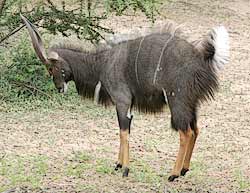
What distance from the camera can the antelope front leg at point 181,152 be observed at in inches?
236

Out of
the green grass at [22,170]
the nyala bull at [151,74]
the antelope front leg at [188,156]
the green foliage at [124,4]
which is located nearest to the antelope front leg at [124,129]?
the nyala bull at [151,74]

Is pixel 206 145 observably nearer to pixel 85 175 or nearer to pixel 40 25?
pixel 85 175

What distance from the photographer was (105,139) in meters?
7.45

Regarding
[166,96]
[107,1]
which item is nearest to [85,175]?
[166,96]

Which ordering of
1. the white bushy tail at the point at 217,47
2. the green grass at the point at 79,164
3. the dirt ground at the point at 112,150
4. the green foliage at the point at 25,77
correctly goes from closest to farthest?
the white bushy tail at the point at 217,47 → the dirt ground at the point at 112,150 → the green grass at the point at 79,164 → the green foliage at the point at 25,77

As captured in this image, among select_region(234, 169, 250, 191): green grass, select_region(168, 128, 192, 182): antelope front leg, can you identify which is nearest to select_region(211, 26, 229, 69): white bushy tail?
select_region(168, 128, 192, 182): antelope front leg

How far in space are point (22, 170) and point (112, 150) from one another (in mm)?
1134

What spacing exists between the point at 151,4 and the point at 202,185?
3.13 meters

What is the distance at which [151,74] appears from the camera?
20.0ft

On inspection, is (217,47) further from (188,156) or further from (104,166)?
(104,166)

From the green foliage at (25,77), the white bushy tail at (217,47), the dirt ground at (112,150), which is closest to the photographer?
the white bushy tail at (217,47)

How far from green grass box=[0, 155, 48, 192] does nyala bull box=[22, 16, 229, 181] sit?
743 mm

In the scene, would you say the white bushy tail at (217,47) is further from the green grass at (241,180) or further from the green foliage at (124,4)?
the green foliage at (124,4)

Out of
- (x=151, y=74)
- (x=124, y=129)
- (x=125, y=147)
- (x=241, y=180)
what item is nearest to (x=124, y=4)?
(x=151, y=74)
